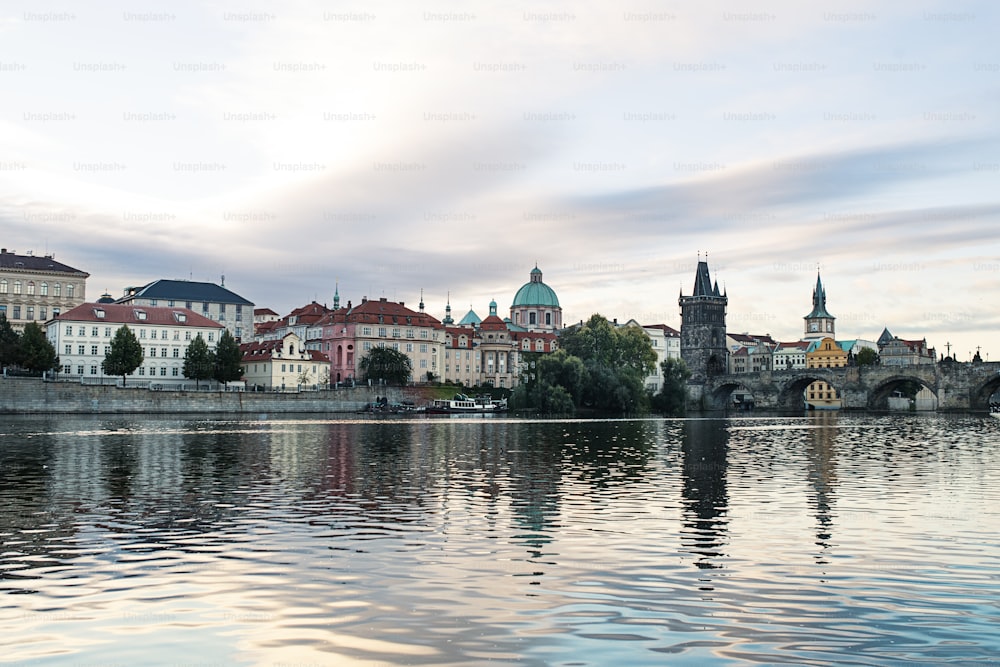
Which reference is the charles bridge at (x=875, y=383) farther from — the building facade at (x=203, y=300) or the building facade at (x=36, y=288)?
the building facade at (x=36, y=288)

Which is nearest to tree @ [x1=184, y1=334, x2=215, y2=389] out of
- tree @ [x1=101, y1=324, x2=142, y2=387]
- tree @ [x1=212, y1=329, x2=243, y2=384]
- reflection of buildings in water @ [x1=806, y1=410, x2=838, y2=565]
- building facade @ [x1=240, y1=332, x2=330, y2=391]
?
tree @ [x1=212, y1=329, x2=243, y2=384]

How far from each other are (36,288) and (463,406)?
218 feet

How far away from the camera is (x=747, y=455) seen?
5000 cm

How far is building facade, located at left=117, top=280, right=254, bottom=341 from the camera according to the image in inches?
6919

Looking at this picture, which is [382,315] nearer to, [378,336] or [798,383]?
[378,336]

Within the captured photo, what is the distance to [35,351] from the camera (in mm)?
111562

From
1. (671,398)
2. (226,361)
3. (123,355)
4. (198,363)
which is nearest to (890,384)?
(671,398)

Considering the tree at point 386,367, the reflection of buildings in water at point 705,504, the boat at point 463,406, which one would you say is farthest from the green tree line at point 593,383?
the reflection of buildings in water at point 705,504

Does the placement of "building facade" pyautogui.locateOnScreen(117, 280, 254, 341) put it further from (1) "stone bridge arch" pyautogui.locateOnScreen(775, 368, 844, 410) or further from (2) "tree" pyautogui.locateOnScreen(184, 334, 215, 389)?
(1) "stone bridge arch" pyautogui.locateOnScreen(775, 368, 844, 410)

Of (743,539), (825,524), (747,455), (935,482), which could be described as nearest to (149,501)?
(743,539)

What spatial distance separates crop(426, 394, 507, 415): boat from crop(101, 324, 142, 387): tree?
3752cm

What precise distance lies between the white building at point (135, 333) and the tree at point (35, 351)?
6.97m

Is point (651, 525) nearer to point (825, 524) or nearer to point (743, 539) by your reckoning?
point (743, 539)

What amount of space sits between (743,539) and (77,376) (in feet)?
380
